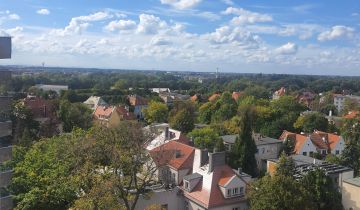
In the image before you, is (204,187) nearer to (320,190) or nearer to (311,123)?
(320,190)

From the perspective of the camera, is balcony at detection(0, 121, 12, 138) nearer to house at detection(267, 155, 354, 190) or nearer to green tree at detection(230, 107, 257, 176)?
house at detection(267, 155, 354, 190)

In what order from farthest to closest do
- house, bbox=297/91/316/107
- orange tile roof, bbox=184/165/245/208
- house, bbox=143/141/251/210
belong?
house, bbox=297/91/316/107
house, bbox=143/141/251/210
orange tile roof, bbox=184/165/245/208

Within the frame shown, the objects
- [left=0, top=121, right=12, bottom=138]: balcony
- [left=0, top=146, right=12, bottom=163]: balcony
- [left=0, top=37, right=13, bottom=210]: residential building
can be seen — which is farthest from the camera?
[left=0, top=146, right=12, bottom=163]: balcony

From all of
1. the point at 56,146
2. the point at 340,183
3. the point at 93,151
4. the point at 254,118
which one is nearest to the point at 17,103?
the point at 56,146

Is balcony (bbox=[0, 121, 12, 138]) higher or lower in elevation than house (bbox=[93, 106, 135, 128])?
higher

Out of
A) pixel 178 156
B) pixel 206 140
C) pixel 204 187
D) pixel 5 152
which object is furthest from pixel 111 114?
pixel 5 152

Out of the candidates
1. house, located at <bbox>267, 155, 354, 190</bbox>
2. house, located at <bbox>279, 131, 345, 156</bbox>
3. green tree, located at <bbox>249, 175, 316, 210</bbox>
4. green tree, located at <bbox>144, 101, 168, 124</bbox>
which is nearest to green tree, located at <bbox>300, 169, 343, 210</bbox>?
green tree, located at <bbox>249, 175, 316, 210</bbox>

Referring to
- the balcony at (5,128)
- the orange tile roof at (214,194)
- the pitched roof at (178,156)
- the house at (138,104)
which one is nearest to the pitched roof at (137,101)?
the house at (138,104)
